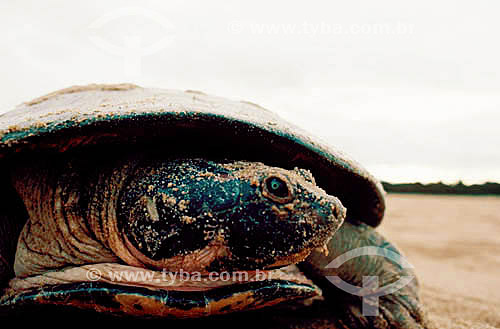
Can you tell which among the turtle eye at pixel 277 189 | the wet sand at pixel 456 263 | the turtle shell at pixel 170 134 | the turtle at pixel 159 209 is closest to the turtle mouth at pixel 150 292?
the turtle at pixel 159 209

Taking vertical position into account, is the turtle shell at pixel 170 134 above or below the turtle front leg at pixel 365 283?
above

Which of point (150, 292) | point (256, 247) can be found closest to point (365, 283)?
point (256, 247)

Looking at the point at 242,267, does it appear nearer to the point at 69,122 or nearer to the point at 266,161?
the point at 266,161

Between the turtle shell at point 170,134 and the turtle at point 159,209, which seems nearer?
the turtle at point 159,209

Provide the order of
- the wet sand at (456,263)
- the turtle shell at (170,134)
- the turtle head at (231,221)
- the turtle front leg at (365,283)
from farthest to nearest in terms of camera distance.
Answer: the wet sand at (456,263) → the turtle front leg at (365,283) → the turtle shell at (170,134) → the turtle head at (231,221)

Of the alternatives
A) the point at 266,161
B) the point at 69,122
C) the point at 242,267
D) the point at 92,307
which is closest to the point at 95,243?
the point at 92,307

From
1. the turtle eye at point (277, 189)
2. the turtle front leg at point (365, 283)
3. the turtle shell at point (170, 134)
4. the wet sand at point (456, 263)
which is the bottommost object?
the wet sand at point (456, 263)

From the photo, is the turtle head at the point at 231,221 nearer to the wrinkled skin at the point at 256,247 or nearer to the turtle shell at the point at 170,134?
the wrinkled skin at the point at 256,247

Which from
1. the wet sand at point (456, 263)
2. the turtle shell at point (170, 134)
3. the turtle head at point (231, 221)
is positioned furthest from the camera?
the wet sand at point (456, 263)
